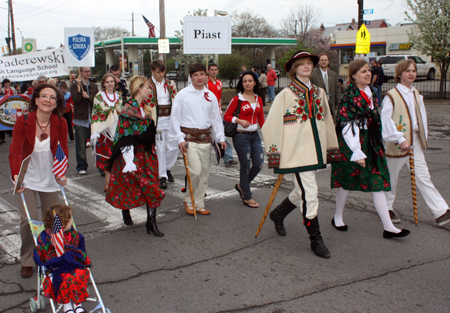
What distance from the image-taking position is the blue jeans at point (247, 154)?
612cm

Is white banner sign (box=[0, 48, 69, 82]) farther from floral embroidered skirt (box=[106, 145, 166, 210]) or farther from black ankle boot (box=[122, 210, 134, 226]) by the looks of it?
floral embroidered skirt (box=[106, 145, 166, 210])

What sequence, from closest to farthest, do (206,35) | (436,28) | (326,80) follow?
(326,80) → (206,35) → (436,28)

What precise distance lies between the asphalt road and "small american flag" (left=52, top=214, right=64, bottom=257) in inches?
25.1

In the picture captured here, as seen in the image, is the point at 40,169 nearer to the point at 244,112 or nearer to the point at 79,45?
the point at 244,112

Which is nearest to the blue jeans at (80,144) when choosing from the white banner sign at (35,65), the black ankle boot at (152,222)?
the black ankle boot at (152,222)

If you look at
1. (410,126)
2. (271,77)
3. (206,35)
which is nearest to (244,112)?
(410,126)

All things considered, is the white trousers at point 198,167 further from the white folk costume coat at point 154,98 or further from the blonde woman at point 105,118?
the blonde woman at point 105,118

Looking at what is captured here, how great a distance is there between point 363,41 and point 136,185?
11641mm

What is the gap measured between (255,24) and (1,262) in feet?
200

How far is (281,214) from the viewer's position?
4.92 metres

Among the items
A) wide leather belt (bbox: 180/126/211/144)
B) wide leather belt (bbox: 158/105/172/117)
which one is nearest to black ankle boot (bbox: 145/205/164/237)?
wide leather belt (bbox: 180/126/211/144)

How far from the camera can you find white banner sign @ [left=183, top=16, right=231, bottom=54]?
10.4 meters

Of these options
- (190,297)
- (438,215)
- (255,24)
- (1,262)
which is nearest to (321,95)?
(438,215)

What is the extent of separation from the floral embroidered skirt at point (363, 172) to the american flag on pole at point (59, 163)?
282 centimetres
